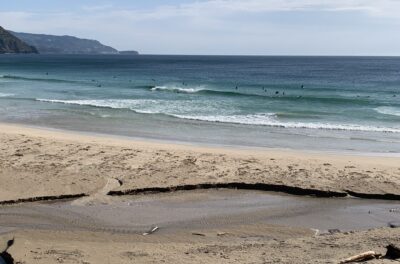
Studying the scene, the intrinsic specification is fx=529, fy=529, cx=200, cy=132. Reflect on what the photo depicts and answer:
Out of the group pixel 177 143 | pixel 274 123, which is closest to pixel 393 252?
pixel 177 143

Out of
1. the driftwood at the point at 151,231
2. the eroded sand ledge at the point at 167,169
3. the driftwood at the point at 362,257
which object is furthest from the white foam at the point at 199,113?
the driftwood at the point at 362,257

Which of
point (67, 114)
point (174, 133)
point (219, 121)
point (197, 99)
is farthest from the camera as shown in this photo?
point (197, 99)

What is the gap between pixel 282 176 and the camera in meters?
13.7

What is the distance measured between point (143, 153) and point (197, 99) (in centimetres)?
2302

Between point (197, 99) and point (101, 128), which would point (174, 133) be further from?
point (197, 99)

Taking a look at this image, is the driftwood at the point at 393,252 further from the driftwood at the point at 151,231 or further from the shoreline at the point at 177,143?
the shoreline at the point at 177,143

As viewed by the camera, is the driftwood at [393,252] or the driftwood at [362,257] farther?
the driftwood at [393,252]

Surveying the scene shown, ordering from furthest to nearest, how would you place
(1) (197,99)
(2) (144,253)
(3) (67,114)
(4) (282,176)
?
(1) (197,99) → (3) (67,114) → (4) (282,176) → (2) (144,253)

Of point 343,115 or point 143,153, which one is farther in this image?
point 343,115

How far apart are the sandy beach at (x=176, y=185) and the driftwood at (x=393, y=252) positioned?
1.41 feet

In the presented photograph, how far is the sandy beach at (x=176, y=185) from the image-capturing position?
8352mm

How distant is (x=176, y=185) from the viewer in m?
12.7

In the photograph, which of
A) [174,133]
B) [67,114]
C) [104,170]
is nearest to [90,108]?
[67,114]

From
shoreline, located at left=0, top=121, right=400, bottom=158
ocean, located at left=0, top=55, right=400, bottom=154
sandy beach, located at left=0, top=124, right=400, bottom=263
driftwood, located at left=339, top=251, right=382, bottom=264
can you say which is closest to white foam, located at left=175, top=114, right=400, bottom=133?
ocean, located at left=0, top=55, right=400, bottom=154
